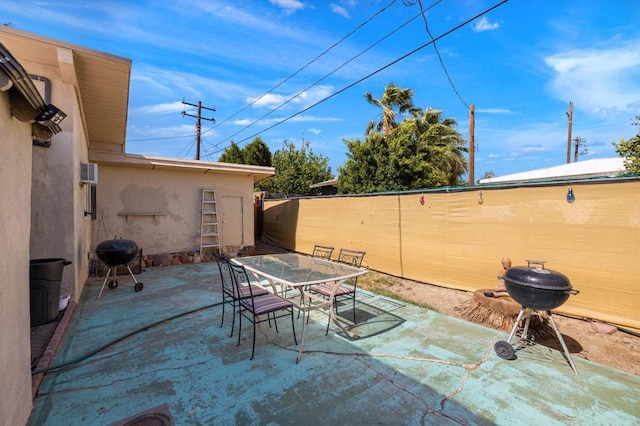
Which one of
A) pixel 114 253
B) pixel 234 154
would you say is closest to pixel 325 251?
pixel 114 253

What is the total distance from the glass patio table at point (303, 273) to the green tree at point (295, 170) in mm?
11237

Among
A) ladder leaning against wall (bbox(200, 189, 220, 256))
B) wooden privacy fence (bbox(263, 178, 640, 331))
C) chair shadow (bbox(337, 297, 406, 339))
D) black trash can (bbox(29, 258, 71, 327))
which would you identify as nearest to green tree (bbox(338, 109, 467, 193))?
wooden privacy fence (bbox(263, 178, 640, 331))

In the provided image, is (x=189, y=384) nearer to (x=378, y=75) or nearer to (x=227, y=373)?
(x=227, y=373)

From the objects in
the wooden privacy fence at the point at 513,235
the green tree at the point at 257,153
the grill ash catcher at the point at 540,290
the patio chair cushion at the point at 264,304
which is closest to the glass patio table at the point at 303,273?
the patio chair cushion at the point at 264,304

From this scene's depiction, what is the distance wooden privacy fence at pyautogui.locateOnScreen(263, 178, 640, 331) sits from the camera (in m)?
3.16

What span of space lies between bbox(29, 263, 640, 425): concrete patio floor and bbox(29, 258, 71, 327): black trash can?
0.32 meters

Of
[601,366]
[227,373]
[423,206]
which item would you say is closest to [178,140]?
[423,206]

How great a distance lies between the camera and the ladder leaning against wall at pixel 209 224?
727 centimetres

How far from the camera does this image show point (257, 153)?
16.4 meters

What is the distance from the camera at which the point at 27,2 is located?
140 inches

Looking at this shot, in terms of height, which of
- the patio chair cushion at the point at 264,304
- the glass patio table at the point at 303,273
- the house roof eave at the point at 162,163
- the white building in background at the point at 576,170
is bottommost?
the patio chair cushion at the point at 264,304

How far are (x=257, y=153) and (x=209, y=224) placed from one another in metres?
9.94

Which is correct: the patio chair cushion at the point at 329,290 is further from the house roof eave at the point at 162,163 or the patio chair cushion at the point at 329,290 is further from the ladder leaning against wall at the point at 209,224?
the house roof eave at the point at 162,163

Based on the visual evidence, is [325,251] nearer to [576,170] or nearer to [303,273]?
[303,273]
